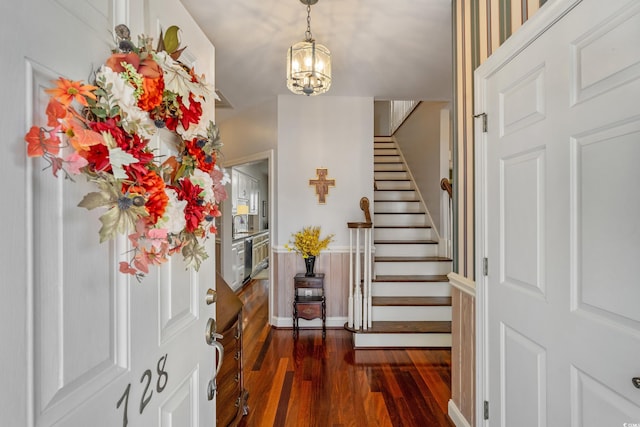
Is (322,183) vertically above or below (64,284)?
above

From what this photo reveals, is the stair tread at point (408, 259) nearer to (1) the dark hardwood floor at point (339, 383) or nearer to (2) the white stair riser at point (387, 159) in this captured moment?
(1) the dark hardwood floor at point (339, 383)

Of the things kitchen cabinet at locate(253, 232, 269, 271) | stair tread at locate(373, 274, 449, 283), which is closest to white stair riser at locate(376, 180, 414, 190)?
stair tread at locate(373, 274, 449, 283)

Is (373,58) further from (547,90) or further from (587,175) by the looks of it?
(587,175)

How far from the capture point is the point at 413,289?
11.6ft

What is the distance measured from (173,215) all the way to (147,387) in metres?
0.44

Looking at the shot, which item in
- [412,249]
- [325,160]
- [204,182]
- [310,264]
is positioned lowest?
[310,264]

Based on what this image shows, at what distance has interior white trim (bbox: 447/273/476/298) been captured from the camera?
178cm

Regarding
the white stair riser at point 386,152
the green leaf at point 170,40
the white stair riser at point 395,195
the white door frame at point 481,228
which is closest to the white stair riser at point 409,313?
the white door frame at point 481,228

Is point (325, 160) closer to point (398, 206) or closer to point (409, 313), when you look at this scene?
point (398, 206)

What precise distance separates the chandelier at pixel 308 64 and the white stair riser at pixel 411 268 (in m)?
2.39

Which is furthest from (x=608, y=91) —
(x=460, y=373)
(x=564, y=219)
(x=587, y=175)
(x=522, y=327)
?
(x=460, y=373)

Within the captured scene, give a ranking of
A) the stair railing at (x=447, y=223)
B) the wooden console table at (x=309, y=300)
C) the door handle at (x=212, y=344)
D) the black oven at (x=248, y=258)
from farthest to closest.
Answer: the black oven at (x=248, y=258) < the stair railing at (x=447, y=223) < the wooden console table at (x=309, y=300) < the door handle at (x=212, y=344)

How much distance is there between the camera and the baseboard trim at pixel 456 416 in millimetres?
1884

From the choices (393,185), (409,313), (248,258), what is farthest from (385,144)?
(409,313)
